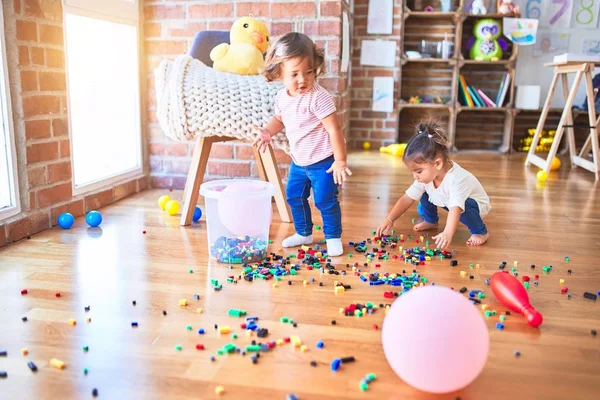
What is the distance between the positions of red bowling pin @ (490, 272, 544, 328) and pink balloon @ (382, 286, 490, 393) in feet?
1.31

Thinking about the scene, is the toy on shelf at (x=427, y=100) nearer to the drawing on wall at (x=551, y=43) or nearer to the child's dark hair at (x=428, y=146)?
the drawing on wall at (x=551, y=43)

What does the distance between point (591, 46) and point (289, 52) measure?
399cm

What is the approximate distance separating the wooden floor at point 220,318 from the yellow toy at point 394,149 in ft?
7.01

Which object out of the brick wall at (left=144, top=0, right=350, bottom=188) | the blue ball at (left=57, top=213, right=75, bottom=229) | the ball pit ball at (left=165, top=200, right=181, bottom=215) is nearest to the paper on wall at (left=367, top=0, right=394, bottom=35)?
the brick wall at (left=144, top=0, right=350, bottom=188)

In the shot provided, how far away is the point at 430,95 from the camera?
497 cm

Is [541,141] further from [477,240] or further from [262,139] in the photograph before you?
[262,139]

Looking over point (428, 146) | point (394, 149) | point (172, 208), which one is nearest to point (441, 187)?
point (428, 146)

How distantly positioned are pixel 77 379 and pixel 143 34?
2115 mm

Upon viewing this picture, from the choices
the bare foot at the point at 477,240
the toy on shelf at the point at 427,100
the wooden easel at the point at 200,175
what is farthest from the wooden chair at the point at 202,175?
the toy on shelf at the point at 427,100

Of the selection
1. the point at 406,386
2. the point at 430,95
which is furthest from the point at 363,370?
the point at 430,95

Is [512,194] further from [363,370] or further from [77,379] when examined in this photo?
[77,379]

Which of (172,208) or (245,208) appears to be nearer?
(245,208)

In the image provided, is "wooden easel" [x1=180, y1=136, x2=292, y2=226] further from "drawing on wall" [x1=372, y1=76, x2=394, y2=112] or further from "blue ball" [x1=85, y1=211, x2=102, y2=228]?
"drawing on wall" [x1=372, y1=76, x2=394, y2=112]

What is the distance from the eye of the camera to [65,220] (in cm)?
209
